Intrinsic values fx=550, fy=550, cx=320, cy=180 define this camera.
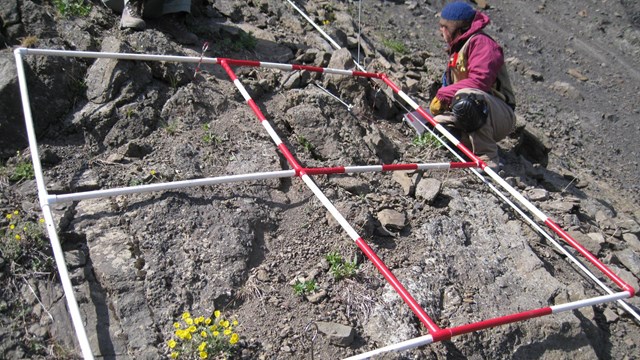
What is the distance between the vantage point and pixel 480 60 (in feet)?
15.7

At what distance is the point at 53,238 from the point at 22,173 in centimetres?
103

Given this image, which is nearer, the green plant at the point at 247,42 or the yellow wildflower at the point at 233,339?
the yellow wildflower at the point at 233,339

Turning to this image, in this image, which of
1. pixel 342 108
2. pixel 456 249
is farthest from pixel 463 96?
pixel 456 249

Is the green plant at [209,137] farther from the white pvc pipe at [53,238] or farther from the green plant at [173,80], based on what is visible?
the white pvc pipe at [53,238]

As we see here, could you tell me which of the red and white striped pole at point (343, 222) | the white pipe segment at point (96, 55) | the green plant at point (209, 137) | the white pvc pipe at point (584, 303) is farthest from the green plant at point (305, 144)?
the white pvc pipe at point (584, 303)

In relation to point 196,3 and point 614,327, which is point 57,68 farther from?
point 614,327

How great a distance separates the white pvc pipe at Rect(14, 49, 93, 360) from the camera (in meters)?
2.53

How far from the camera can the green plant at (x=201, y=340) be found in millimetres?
2801

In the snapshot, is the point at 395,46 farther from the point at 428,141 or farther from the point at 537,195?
the point at 537,195

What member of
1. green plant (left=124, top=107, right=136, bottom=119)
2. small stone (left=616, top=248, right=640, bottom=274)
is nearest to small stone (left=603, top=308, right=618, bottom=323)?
small stone (left=616, top=248, right=640, bottom=274)

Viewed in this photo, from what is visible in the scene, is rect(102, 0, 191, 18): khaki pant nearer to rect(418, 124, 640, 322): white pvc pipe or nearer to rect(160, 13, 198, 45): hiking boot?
rect(160, 13, 198, 45): hiking boot

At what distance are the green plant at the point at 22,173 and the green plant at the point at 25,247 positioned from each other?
0.51m

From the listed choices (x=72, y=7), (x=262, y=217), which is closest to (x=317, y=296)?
(x=262, y=217)

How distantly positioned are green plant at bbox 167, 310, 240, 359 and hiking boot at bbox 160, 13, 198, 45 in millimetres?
3210
